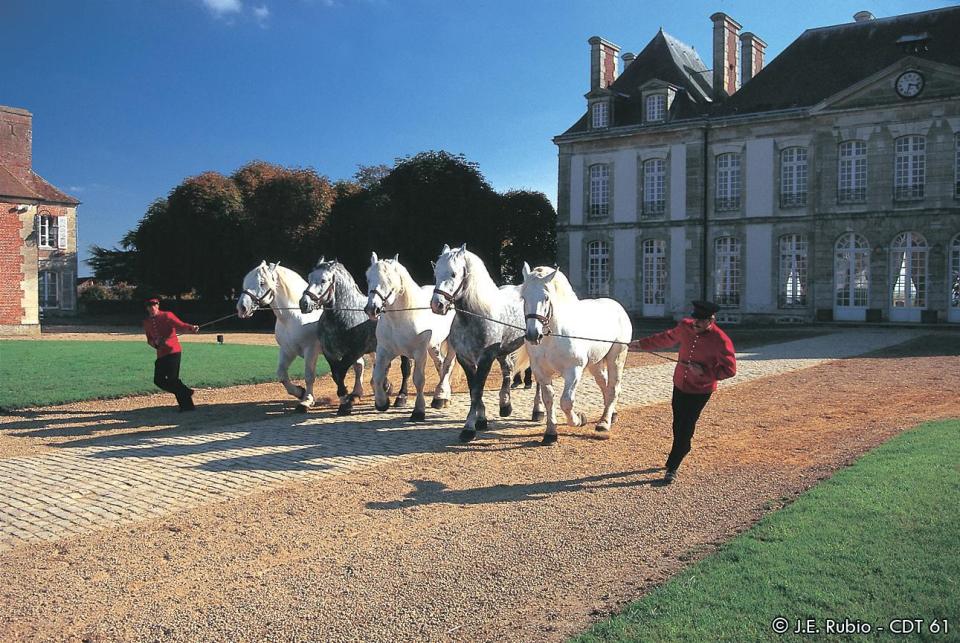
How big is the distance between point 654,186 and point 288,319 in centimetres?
2689

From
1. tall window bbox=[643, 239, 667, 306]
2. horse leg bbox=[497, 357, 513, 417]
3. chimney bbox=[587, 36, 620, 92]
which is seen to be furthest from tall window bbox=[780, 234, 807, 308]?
horse leg bbox=[497, 357, 513, 417]

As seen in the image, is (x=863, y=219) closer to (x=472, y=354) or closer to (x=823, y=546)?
(x=472, y=354)

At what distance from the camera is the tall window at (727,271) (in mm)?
33594

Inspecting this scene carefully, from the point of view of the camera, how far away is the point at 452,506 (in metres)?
6.33

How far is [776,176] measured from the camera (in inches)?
1276

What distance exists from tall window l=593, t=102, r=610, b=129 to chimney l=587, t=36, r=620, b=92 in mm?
825

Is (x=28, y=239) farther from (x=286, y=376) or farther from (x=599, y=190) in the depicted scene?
(x=286, y=376)

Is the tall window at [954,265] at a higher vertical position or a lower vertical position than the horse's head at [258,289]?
higher

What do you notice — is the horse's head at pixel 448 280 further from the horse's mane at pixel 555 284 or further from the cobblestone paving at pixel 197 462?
the cobblestone paving at pixel 197 462

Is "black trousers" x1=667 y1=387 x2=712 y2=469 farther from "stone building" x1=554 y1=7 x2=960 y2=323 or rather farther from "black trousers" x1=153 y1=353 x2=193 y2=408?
"stone building" x1=554 y1=7 x2=960 y2=323

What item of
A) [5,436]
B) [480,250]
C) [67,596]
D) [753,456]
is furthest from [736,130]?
[67,596]

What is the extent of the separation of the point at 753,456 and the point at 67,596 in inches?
243

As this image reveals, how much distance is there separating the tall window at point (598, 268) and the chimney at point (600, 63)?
23.7 ft

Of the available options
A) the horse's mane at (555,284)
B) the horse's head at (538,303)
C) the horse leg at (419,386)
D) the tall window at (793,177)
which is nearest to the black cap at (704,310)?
the horse's head at (538,303)
